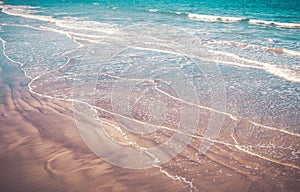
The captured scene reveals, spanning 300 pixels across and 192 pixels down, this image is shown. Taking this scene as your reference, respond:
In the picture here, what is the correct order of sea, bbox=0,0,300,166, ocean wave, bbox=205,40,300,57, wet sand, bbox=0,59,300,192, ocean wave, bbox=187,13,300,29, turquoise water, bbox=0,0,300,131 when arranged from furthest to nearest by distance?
ocean wave, bbox=187,13,300,29 → ocean wave, bbox=205,40,300,57 → turquoise water, bbox=0,0,300,131 → sea, bbox=0,0,300,166 → wet sand, bbox=0,59,300,192

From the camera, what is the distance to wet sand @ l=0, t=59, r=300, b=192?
10.5 feet

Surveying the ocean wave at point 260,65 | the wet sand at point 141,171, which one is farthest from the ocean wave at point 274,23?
the wet sand at point 141,171

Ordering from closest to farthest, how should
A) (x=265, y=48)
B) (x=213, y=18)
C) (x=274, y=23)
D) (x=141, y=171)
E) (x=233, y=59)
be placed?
(x=141, y=171) → (x=233, y=59) → (x=265, y=48) → (x=274, y=23) → (x=213, y=18)

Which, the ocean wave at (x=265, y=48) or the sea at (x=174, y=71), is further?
the ocean wave at (x=265, y=48)

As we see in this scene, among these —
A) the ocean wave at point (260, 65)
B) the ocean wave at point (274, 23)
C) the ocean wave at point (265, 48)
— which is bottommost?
the ocean wave at point (260, 65)

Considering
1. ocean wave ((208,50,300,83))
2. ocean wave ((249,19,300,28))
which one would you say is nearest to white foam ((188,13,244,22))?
ocean wave ((249,19,300,28))

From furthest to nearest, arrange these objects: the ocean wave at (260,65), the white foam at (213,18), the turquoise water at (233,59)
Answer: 1. the white foam at (213,18)
2. the ocean wave at (260,65)
3. the turquoise water at (233,59)

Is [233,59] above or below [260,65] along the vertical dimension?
above

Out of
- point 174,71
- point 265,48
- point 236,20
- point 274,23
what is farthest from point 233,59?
point 236,20

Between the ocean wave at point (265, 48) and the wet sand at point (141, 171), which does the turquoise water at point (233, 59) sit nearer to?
the ocean wave at point (265, 48)

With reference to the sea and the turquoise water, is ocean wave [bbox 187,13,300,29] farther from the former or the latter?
the sea

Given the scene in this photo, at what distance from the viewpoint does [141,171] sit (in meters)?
3.44

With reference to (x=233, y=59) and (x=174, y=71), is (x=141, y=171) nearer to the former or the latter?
(x=174, y=71)

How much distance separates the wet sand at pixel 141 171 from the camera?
3191 millimetres
